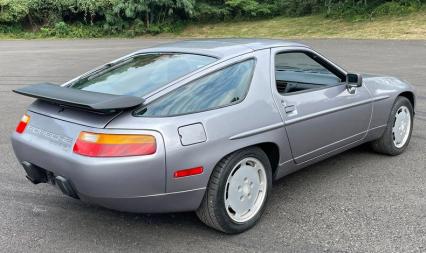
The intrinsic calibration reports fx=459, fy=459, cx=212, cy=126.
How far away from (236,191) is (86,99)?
4.24ft

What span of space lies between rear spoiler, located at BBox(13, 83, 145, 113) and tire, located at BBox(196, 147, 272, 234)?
0.79 metres

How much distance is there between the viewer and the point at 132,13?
27.9 m

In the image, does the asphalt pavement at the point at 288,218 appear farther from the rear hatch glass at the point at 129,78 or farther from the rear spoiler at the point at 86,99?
the rear spoiler at the point at 86,99

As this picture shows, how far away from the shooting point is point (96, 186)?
119 inches

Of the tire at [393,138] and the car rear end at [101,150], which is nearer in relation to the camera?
the car rear end at [101,150]

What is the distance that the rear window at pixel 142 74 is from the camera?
3525mm

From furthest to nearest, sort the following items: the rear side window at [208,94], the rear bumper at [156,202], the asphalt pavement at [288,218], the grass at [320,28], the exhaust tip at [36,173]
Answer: the grass at [320,28]
the exhaust tip at [36,173]
the asphalt pavement at [288,218]
the rear side window at [208,94]
the rear bumper at [156,202]

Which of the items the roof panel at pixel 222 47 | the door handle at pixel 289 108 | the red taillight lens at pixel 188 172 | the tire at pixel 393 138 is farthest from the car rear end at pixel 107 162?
the tire at pixel 393 138

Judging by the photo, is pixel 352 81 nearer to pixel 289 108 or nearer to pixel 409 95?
pixel 289 108

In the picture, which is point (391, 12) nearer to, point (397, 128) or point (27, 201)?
point (397, 128)

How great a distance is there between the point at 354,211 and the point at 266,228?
81cm

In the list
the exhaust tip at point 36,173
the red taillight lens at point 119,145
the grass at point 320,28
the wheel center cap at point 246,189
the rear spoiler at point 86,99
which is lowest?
the grass at point 320,28

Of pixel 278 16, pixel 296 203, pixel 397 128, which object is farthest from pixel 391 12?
pixel 296 203

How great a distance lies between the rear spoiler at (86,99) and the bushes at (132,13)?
23811mm
